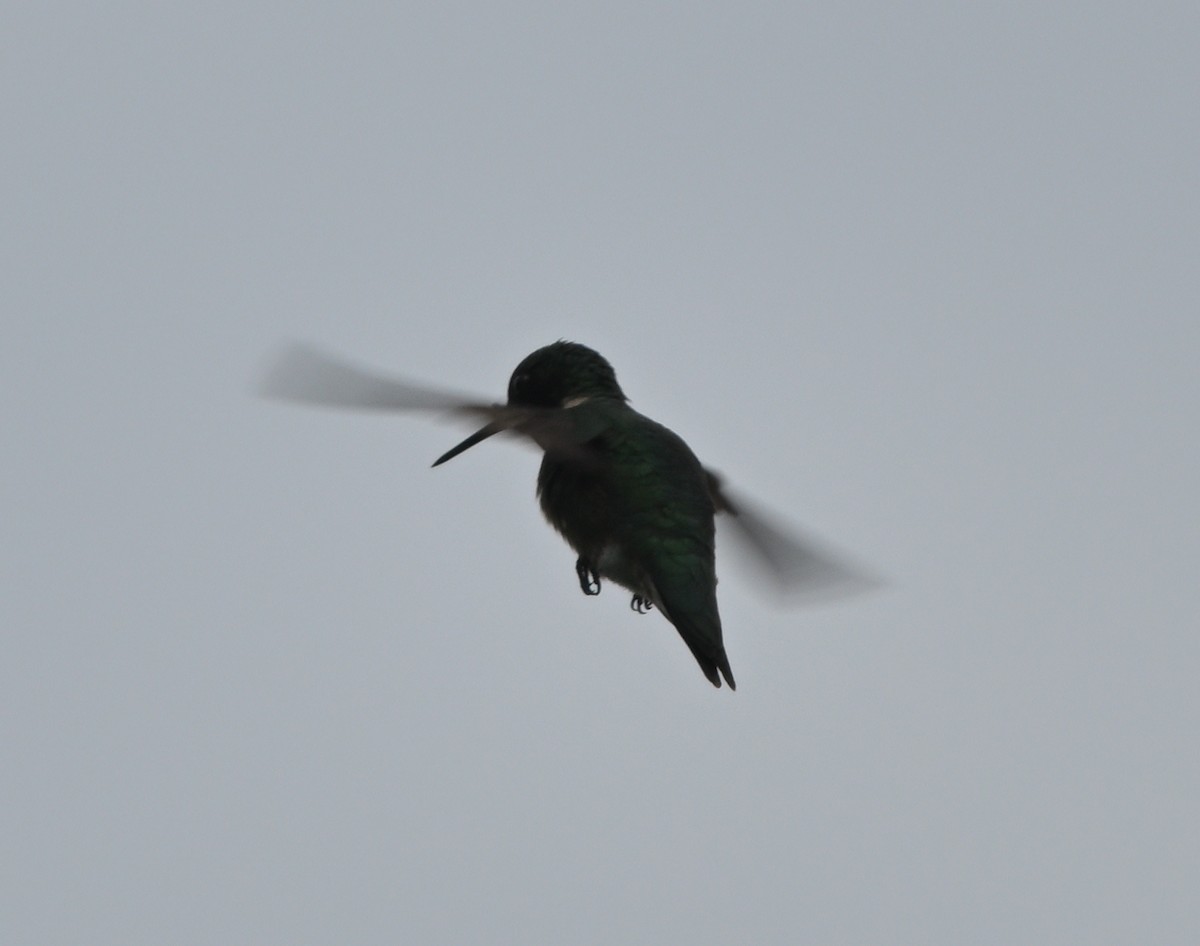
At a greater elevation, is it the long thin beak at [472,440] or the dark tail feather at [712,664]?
the long thin beak at [472,440]

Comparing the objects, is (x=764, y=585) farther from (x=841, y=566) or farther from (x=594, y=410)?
(x=594, y=410)

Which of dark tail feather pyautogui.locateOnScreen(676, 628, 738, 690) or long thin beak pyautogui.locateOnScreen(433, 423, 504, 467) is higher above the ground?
long thin beak pyautogui.locateOnScreen(433, 423, 504, 467)

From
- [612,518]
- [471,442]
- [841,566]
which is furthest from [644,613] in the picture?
[471,442]
